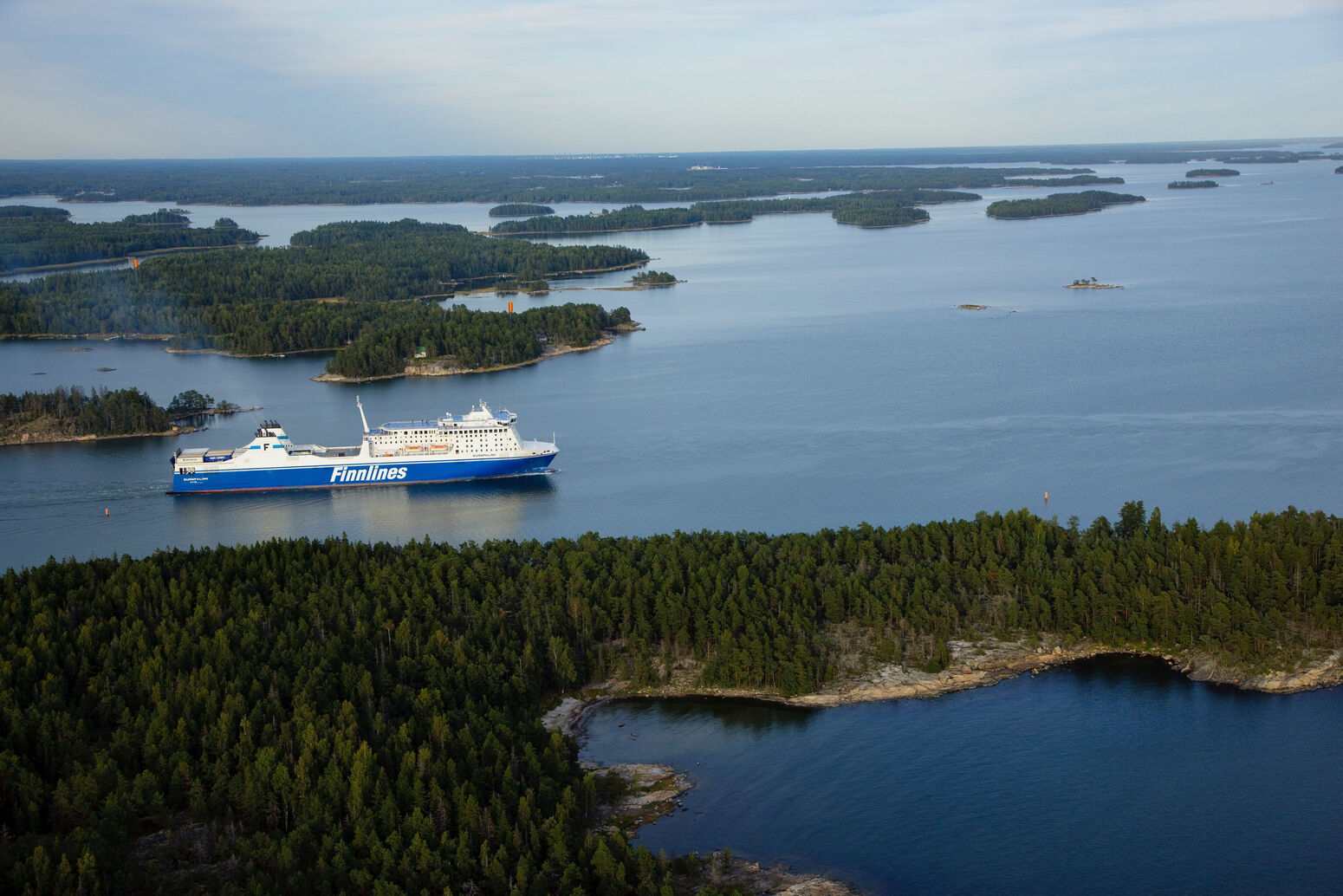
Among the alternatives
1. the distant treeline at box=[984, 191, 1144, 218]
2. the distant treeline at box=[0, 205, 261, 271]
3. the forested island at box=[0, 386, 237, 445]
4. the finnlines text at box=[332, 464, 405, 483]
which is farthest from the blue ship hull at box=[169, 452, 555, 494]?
the distant treeline at box=[984, 191, 1144, 218]

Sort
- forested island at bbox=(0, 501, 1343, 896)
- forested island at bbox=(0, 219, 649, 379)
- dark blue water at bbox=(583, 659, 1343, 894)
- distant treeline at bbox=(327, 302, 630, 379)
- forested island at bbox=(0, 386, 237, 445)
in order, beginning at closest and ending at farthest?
forested island at bbox=(0, 501, 1343, 896) → dark blue water at bbox=(583, 659, 1343, 894) → forested island at bbox=(0, 386, 237, 445) → distant treeline at bbox=(327, 302, 630, 379) → forested island at bbox=(0, 219, 649, 379)

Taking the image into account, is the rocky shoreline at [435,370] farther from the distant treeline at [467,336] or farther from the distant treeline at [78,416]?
the distant treeline at [78,416]

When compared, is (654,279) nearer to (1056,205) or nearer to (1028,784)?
(1056,205)

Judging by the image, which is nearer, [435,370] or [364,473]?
[364,473]

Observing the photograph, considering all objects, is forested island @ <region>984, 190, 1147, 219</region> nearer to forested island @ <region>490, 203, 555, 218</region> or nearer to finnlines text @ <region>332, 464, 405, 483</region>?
forested island @ <region>490, 203, 555, 218</region>

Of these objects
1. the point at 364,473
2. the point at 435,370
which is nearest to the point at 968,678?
the point at 364,473

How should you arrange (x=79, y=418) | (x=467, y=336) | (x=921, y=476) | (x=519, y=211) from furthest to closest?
(x=519, y=211) → (x=467, y=336) → (x=79, y=418) → (x=921, y=476)

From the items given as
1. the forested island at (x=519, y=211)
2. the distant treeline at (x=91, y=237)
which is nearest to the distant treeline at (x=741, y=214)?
the forested island at (x=519, y=211)
